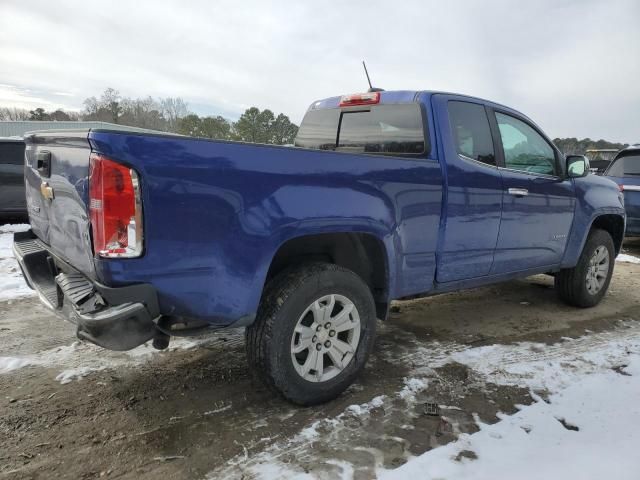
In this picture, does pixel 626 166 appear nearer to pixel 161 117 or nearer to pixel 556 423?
pixel 556 423

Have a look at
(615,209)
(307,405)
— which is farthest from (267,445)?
(615,209)

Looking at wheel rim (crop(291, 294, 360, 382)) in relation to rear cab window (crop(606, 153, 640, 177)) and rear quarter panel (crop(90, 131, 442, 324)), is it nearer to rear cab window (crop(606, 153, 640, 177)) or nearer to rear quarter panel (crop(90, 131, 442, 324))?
rear quarter panel (crop(90, 131, 442, 324))

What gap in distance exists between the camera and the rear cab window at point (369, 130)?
3.46 metres

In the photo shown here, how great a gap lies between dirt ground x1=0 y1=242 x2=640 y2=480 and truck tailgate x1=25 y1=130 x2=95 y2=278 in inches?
36.4

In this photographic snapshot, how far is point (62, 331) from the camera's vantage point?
12.8ft

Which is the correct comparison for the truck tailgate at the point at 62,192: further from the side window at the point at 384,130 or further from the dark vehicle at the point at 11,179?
the dark vehicle at the point at 11,179

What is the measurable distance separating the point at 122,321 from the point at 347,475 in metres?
1.28

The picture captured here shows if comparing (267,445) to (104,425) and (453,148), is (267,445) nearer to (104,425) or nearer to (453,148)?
(104,425)

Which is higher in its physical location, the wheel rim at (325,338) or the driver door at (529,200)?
the driver door at (529,200)

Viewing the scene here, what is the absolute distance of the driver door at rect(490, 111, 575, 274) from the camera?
3.88m

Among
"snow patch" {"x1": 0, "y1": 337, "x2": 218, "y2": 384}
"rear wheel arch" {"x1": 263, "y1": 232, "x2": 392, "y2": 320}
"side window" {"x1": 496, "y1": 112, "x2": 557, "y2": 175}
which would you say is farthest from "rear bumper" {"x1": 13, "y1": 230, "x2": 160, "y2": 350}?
"side window" {"x1": 496, "y1": 112, "x2": 557, "y2": 175}

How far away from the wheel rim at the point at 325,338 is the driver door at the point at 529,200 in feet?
5.33

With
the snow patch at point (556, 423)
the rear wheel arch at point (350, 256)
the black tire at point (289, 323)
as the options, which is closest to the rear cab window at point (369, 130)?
the rear wheel arch at point (350, 256)

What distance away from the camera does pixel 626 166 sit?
27.4ft
